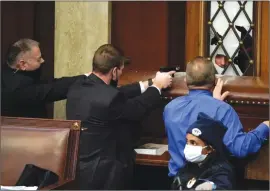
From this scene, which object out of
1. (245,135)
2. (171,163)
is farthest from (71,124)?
(245,135)

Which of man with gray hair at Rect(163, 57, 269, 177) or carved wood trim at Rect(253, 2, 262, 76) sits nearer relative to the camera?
man with gray hair at Rect(163, 57, 269, 177)

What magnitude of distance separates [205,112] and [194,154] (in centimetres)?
22

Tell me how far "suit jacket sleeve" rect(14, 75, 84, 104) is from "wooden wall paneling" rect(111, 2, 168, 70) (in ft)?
1.68

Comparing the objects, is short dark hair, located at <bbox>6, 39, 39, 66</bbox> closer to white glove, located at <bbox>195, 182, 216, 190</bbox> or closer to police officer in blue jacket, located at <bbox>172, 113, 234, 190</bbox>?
police officer in blue jacket, located at <bbox>172, 113, 234, 190</bbox>

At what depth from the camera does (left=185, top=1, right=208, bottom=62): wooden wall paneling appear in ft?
10.7

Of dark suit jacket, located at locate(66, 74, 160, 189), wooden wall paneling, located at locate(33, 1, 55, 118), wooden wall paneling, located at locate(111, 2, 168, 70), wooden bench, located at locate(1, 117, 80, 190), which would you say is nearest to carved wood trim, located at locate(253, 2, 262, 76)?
wooden wall paneling, located at locate(111, 2, 168, 70)

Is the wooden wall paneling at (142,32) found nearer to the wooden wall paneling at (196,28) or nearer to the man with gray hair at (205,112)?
the wooden wall paneling at (196,28)

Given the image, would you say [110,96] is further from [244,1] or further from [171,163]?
[244,1]

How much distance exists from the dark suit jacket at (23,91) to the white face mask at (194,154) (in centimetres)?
107

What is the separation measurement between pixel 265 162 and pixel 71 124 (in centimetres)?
93

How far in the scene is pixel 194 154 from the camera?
2344 mm

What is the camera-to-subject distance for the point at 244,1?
10.4ft

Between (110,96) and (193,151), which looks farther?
(110,96)

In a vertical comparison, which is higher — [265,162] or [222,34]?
[222,34]
